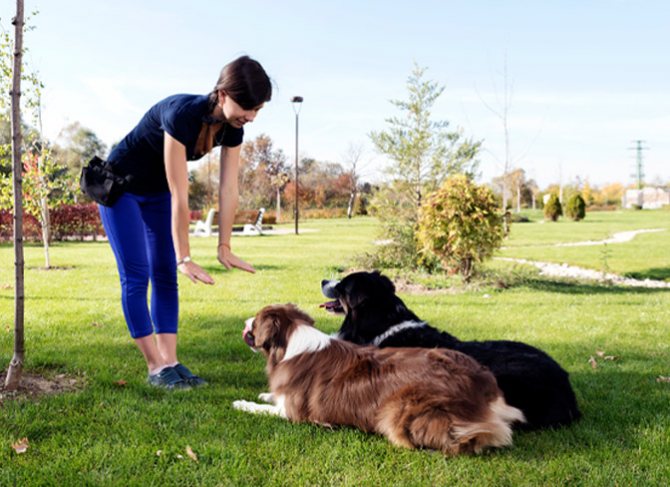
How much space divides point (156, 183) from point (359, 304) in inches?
67.0

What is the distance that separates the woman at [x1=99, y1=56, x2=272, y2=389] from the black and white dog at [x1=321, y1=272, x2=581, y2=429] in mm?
946

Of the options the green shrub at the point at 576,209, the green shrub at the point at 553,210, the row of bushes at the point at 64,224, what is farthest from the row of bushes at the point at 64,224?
the green shrub at the point at 576,209

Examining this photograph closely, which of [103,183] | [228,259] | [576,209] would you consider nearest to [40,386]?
[103,183]

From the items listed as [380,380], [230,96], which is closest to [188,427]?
[380,380]

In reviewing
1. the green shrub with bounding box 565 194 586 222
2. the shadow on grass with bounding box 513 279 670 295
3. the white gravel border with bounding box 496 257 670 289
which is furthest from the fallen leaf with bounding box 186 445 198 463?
the green shrub with bounding box 565 194 586 222

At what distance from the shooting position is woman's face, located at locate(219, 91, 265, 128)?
3.46 m

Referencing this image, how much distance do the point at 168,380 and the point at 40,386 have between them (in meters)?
0.89

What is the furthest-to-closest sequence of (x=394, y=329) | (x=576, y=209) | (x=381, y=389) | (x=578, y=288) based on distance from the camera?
(x=576, y=209) → (x=578, y=288) → (x=394, y=329) → (x=381, y=389)

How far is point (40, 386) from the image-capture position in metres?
3.99

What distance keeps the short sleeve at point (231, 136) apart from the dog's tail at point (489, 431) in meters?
2.34

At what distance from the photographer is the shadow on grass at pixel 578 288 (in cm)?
952

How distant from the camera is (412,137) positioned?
43.8 ft

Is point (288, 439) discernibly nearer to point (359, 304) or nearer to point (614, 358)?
point (359, 304)

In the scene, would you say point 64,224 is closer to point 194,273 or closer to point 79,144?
point 194,273
